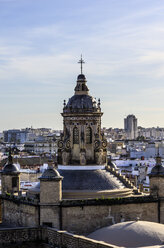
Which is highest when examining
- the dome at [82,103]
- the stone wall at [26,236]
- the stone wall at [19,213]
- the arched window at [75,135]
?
the dome at [82,103]

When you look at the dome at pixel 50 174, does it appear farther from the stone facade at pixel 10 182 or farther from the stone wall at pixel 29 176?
the stone wall at pixel 29 176

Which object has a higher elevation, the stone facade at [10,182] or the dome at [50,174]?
the dome at [50,174]

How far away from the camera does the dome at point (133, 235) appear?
74.6 feet

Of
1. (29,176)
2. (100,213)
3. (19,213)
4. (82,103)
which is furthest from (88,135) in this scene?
(29,176)

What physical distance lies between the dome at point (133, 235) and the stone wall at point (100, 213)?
201 cm

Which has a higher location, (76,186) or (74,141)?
(74,141)

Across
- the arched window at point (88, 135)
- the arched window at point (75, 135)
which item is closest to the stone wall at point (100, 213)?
the arched window at point (88, 135)

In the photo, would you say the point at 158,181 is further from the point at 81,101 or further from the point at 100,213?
the point at 81,101

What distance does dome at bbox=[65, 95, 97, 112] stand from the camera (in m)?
29.4

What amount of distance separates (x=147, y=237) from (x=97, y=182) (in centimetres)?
540

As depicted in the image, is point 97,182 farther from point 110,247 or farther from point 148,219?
point 110,247

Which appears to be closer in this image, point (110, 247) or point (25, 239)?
point (110, 247)

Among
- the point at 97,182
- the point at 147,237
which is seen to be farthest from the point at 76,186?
the point at 147,237

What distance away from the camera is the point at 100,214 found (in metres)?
26.7
